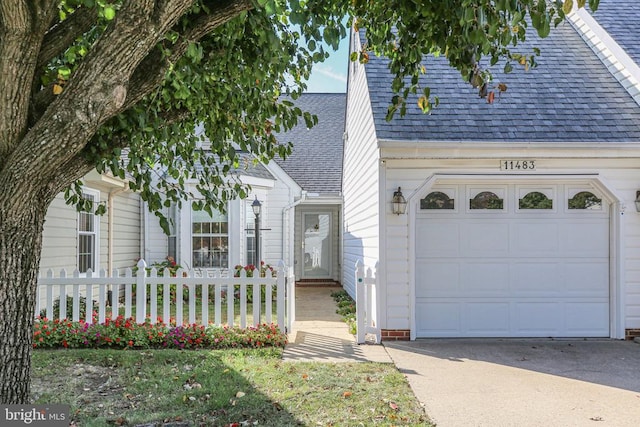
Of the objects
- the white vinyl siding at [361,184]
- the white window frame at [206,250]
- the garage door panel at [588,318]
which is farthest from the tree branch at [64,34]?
the white window frame at [206,250]

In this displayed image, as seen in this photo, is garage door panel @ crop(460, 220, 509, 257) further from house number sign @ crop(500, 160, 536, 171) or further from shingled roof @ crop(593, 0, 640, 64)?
shingled roof @ crop(593, 0, 640, 64)

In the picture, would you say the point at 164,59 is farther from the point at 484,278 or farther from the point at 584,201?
the point at 584,201

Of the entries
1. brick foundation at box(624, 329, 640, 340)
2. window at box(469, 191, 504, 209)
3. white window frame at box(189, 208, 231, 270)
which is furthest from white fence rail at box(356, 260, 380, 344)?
white window frame at box(189, 208, 231, 270)

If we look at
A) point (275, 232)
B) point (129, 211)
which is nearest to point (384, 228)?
point (275, 232)

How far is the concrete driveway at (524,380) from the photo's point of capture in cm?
388

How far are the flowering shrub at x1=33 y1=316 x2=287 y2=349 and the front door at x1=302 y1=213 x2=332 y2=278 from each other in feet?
27.5

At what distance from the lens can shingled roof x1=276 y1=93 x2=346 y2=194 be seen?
14.1 metres

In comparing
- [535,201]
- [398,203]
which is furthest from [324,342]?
[535,201]

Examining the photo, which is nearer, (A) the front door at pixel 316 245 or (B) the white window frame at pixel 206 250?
(B) the white window frame at pixel 206 250

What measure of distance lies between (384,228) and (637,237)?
12.4ft

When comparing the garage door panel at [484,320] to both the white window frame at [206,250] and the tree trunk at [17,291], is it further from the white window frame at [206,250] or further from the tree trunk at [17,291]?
the white window frame at [206,250]

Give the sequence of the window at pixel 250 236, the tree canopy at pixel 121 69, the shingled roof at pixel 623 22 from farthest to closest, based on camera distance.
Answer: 1. the window at pixel 250 236
2. the shingled roof at pixel 623 22
3. the tree canopy at pixel 121 69

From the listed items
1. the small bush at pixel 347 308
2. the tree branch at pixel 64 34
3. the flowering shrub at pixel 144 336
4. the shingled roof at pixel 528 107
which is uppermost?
the shingled roof at pixel 528 107

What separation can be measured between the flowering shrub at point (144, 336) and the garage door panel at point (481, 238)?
3.09m
